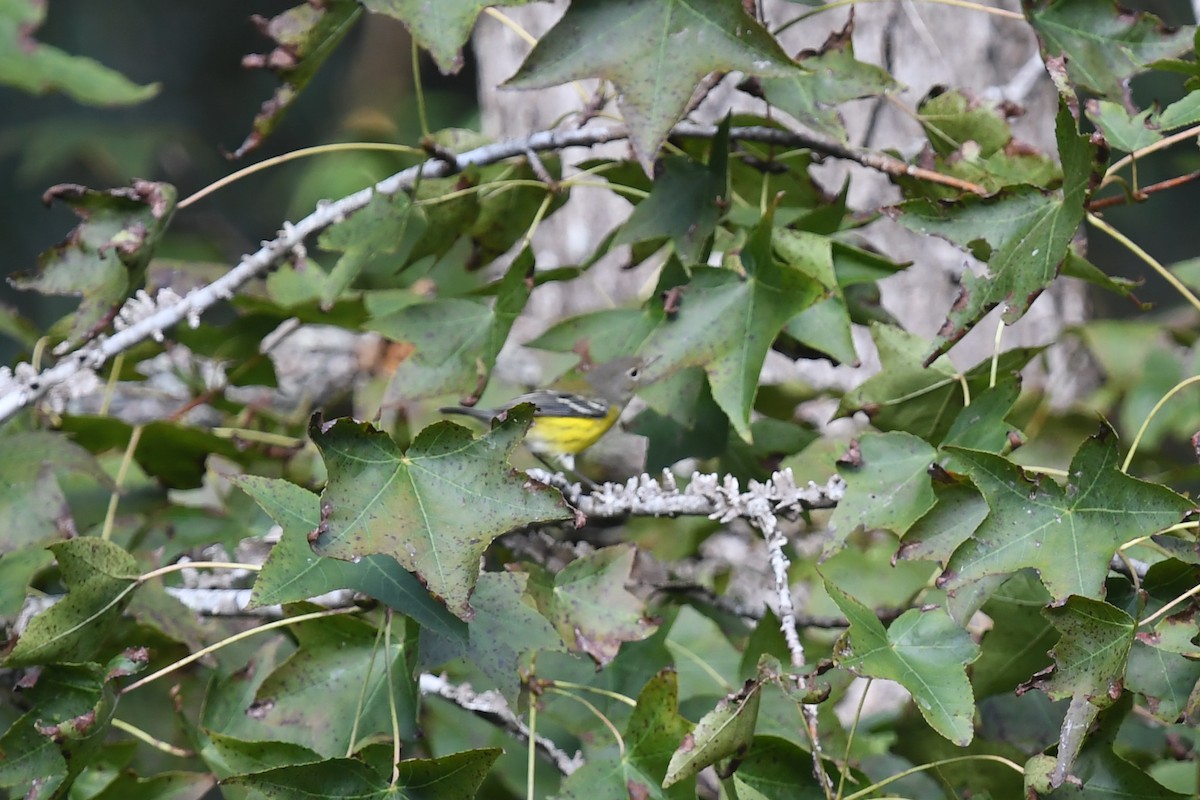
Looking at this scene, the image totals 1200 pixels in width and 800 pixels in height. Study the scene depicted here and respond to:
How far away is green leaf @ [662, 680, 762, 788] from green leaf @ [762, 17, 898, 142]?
68 cm

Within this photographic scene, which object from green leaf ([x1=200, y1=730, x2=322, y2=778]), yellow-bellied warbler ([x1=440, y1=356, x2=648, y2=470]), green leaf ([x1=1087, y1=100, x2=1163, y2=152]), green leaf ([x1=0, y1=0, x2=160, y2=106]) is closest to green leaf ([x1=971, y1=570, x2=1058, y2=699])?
green leaf ([x1=1087, y1=100, x2=1163, y2=152])

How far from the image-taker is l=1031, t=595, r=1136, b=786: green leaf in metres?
0.87

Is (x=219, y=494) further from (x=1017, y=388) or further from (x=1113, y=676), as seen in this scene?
(x=1113, y=676)

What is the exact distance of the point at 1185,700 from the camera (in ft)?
3.10

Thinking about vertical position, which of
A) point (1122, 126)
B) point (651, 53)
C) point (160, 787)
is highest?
point (651, 53)

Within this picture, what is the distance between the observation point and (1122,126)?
1.17m

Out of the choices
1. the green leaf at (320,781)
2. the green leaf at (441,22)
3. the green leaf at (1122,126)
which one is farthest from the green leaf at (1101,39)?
the green leaf at (320,781)

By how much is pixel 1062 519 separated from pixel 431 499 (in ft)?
1.92

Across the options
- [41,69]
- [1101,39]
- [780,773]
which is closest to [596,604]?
[780,773]

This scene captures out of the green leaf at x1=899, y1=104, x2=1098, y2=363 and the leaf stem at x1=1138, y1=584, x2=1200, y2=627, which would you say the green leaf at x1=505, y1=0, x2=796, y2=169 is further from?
the leaf stem at x1=1138, y1=584, x2=1200, y2=627

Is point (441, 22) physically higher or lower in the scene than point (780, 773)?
higher

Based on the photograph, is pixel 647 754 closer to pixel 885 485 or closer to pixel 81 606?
pixel 885 485

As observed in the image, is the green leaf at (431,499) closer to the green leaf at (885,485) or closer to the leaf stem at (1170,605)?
the green leaf at (885,485)

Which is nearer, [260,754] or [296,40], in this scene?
[260,754]
